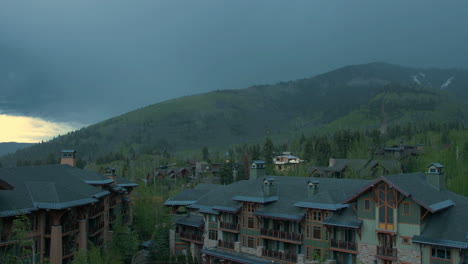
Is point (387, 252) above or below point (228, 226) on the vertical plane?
above

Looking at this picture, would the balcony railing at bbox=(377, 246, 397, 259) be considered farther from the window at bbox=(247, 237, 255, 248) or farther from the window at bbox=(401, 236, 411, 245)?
the window at bbox=(247, 237, 255, 248)

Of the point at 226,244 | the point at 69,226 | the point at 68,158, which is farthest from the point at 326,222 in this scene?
the point at 68,158

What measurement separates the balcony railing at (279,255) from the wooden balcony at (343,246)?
16.1 feet

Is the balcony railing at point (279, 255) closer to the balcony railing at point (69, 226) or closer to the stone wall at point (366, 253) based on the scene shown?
the stone wall at point (366, 253)

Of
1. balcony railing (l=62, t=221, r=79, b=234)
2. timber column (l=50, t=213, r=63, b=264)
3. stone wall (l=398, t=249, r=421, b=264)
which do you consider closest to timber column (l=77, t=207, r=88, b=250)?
balcony railing (l=62, t=221, r=79, b=234)

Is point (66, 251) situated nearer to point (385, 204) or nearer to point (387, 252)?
point (387, 252)

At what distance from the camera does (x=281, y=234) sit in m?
41.2

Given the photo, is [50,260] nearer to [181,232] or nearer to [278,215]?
[181,232]

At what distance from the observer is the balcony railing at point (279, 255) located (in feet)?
134

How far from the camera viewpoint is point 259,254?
43188mm

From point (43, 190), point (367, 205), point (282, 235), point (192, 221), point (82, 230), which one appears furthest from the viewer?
point (192, 221)

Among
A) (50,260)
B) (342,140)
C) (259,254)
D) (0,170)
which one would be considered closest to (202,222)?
(259,254)

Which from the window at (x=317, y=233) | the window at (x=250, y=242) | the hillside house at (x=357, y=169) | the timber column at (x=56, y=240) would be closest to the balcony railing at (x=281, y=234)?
the window at (x=317, y=233)

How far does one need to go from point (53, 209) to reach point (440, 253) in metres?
34.1
